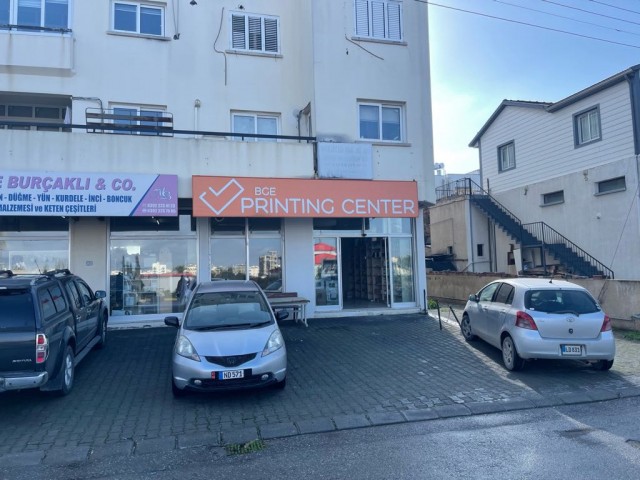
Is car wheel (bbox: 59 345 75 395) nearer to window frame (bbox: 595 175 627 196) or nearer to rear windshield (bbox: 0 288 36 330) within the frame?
rear windshield (bbox: 0 288 36 330)

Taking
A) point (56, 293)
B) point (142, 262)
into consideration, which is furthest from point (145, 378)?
point (142, 262)

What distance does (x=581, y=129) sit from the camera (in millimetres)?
18125

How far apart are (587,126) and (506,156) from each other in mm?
5086

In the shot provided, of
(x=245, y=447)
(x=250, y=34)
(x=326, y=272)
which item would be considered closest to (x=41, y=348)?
(x=245, y=447)

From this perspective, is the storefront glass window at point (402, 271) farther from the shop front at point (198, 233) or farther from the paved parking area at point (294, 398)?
the paved parking area at point (294, 398)

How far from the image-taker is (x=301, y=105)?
A: 14156 mm

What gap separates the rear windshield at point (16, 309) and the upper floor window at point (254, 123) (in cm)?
872

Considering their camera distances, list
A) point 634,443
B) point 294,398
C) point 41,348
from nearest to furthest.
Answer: point 634,443 < point 41,348 < point 294,398

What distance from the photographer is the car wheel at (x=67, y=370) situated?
668 cm

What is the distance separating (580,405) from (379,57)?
10.8 metres

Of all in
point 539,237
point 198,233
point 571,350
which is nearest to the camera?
point 571,350

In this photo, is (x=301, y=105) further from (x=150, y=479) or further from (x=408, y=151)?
(x=150, y=479)

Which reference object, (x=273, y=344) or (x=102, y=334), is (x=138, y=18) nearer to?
(x=102, y=334)

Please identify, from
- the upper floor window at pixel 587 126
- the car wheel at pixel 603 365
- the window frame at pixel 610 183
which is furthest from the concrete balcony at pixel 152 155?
the upper floor window at pixel 587 126
